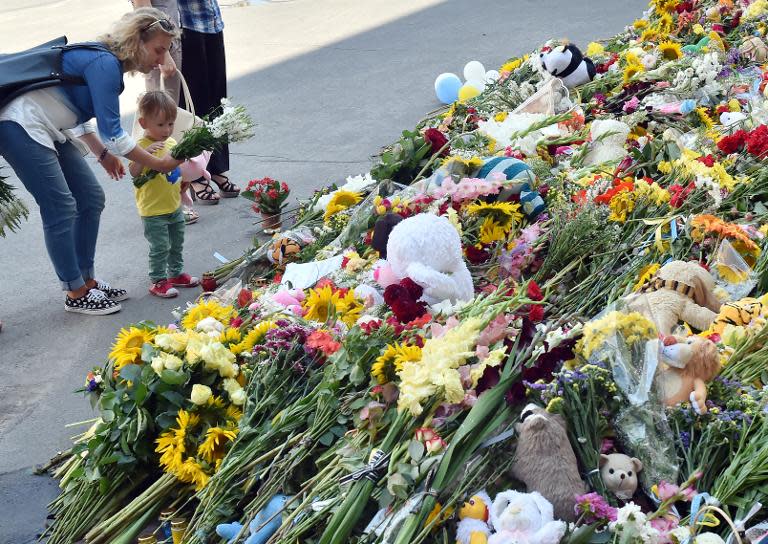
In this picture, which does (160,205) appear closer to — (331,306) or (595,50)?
(331,306)

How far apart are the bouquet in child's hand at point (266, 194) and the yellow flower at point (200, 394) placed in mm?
2267

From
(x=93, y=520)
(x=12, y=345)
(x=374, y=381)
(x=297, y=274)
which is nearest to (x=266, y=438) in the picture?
(x=374, y=381)

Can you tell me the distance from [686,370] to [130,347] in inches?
67.7

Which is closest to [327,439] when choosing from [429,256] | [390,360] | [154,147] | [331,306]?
[390,360]

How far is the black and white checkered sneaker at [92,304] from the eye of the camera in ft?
13.6

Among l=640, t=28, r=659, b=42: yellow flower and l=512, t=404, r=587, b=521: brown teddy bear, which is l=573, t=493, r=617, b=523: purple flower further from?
l=640, t=28, r=659, b=42: yellow flower

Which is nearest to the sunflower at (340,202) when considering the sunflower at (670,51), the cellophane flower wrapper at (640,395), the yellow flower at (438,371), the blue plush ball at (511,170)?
the blue plush ball at (511,170)

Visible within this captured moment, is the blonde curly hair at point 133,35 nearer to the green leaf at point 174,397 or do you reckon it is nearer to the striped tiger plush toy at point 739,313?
the green leaf at point 174,397

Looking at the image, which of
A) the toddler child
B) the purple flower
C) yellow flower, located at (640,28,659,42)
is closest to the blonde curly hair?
the toddler child

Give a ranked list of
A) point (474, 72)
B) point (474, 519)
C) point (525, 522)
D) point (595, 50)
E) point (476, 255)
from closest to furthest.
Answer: point (525, 522)
point (474, 519)
point (476, 255)
point (595, 50)
point (474, 72)

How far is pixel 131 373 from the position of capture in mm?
2682

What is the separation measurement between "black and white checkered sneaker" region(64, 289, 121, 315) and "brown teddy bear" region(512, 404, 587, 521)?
264 cm

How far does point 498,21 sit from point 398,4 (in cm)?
152

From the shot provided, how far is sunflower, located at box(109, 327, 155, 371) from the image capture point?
275 cm
